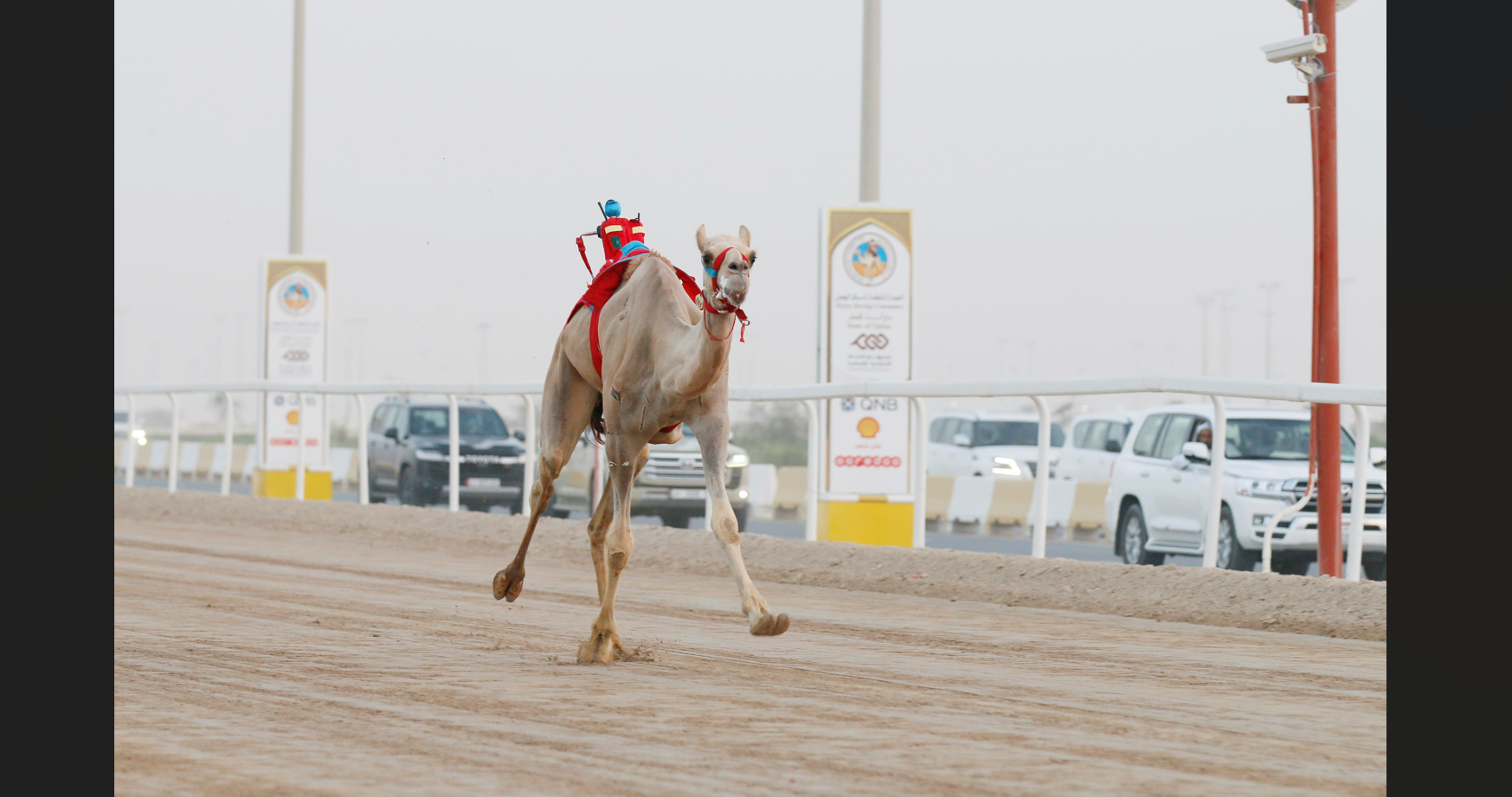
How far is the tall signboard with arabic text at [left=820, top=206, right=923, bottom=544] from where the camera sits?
56.7 ft

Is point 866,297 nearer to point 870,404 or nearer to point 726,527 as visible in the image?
point 870,404

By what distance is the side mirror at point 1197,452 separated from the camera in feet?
57.3

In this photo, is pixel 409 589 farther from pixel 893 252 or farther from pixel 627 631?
pixel 893 252

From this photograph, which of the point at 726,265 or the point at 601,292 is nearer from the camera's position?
the point at 726,265

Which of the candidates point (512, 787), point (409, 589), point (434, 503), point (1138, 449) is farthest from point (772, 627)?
point (434, 503)

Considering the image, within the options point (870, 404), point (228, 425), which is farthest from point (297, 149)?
point (870, 404)

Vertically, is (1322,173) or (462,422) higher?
(1322,173)

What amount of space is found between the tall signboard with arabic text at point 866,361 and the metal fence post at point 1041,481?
3.33 metres

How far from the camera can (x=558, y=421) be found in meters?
10.3

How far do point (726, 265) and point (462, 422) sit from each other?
21910mm

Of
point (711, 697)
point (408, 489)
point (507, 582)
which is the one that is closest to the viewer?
point (711, 697)
